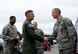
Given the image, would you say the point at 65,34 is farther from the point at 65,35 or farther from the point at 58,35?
the point at 58,35

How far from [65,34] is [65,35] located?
1.1 inches

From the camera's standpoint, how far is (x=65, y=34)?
1041 cm

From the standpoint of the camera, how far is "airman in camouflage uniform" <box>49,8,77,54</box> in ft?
33.6

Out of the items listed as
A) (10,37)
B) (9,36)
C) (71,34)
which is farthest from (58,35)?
(9,36)

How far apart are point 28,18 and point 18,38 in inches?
109

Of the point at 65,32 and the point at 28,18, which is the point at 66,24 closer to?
the point at 65,32

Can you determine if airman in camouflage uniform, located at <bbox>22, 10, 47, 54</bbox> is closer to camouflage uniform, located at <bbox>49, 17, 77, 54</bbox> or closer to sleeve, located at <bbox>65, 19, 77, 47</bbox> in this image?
camouflage uniform, located at <bbox>49, 17, 77, 54</bbox>

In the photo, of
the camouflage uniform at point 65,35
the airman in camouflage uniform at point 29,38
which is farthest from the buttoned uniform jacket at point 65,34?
the airman in camouflage uniform at point 29,38

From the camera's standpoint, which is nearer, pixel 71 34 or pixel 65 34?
pixel 71 34

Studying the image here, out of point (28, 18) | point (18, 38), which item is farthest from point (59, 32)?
point (18, 38)

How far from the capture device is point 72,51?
10273 mm

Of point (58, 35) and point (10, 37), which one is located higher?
point (58, 35)

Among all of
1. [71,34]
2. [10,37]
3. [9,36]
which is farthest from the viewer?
[9,36]

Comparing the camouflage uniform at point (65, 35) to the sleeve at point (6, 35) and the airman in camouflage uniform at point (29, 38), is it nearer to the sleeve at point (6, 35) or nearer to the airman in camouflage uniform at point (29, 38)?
the airman in camouflage uniform at point (29, 38)
